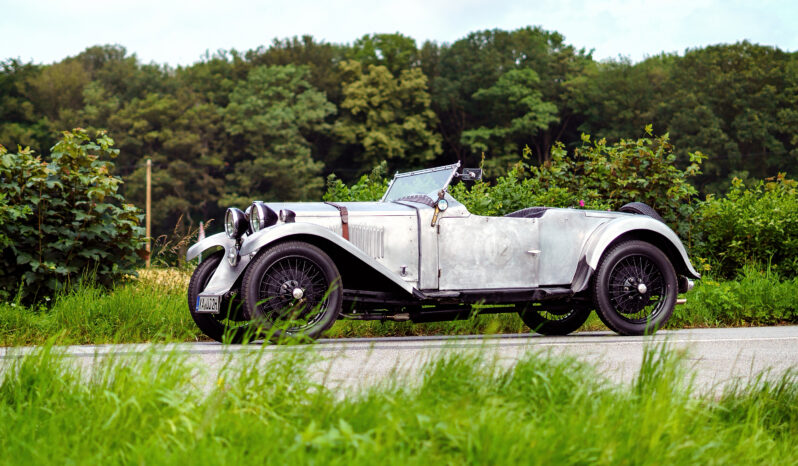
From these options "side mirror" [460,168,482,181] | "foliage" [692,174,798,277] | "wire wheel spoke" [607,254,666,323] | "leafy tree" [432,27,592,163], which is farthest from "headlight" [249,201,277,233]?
"leafy tree" [432,27,592,163]

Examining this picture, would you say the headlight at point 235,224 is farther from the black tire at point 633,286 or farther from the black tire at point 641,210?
the black tire at point 641,210

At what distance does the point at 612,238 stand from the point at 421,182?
6.31 feet

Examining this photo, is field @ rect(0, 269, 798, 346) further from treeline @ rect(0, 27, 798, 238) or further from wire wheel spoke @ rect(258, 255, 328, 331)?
treeline @ rect(0, 27, 798, 238)

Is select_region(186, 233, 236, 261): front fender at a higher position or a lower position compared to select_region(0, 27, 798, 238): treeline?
lower

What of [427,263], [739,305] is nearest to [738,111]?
[739,305]

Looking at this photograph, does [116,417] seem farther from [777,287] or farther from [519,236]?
[777,287]

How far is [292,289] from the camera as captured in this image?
6672 millimetres

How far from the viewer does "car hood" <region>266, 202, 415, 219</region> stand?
7.23 m

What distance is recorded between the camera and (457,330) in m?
8.63

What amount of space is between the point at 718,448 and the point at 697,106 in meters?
52.5

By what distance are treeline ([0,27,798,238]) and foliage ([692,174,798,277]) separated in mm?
38999

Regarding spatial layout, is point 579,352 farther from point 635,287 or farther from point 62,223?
point 62,223

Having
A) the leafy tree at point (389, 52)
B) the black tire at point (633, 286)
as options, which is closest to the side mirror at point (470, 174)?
the black tire at point (633, 286)

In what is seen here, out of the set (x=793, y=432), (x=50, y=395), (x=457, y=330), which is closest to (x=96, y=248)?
(x=457, y=330)
